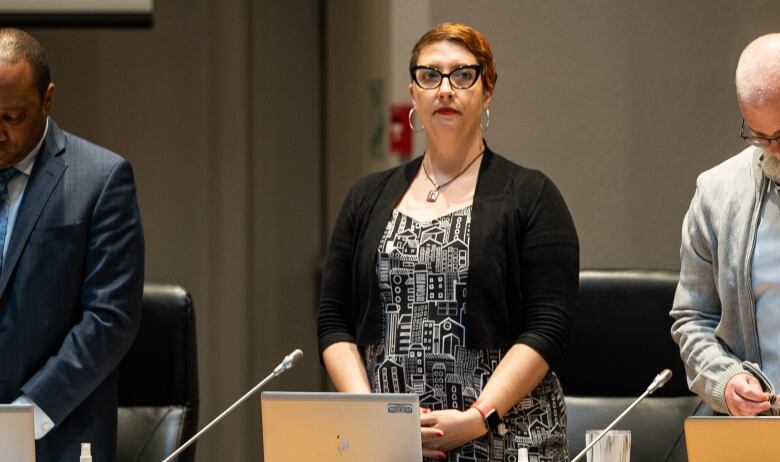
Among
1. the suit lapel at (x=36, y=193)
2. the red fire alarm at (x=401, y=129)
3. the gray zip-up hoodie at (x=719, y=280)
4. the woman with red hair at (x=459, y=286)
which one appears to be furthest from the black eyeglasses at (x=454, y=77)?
the red fire alarm at (x=401, y=129)

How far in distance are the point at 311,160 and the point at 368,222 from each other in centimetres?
242

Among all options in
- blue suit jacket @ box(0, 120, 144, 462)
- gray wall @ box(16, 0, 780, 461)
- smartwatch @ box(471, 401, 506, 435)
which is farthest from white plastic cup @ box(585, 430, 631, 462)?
gray wall @ box(16, 0, 780, 461)

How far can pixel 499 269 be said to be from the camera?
2674 mm

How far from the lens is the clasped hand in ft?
8.40

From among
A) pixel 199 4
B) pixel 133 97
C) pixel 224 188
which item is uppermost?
pixel 199 4

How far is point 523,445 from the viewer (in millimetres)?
2639

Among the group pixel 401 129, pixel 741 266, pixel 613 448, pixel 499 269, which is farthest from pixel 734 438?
pixel 401 129

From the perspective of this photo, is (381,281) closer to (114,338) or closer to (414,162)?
(414,162)

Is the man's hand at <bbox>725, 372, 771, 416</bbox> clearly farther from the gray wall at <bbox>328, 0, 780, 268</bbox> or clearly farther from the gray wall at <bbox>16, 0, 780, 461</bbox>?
the gray wall at <bbox>16, 0, 780, 461</bbox>

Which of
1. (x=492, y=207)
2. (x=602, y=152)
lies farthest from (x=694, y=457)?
(x=602, y=152)

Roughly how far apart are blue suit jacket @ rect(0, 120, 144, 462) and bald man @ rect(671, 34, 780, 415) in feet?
3.69

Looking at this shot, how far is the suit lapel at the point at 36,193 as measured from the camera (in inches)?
108

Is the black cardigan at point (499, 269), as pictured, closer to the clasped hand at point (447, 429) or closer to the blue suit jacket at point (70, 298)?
the clasped hand at point (447, 429)

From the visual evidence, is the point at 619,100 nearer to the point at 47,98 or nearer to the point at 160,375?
the point at 160,375
